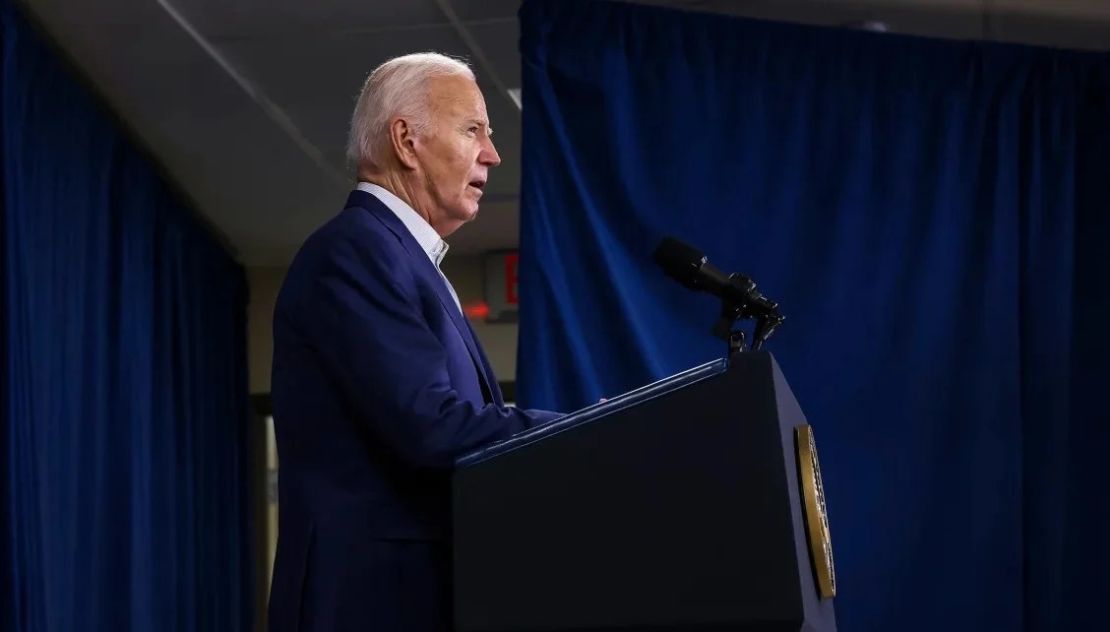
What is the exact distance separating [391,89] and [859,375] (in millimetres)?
1893

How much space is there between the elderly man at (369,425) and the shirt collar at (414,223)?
46 millimetres

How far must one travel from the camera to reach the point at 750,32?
11.3 ft

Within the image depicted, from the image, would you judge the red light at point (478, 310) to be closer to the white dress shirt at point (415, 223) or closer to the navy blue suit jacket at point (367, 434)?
the white dress shirt at point (415, 223)

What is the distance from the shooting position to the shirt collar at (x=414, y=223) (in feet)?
5.14

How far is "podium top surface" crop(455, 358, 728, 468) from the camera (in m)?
1.27

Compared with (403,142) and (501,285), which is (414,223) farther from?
(501,285)

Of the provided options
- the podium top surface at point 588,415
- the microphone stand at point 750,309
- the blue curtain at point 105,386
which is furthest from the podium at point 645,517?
→ the blue curtain at point 105,386

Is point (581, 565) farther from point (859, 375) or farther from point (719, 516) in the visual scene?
point (859, 375)

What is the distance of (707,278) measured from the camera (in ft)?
4.84

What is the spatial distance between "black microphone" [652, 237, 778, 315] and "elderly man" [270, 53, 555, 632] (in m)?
0.19

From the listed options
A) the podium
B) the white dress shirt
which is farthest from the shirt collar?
the podium

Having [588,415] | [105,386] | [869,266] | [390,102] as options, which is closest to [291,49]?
[105,386]

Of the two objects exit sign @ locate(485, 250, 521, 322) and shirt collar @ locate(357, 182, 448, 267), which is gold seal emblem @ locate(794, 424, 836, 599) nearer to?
shirt collar @ locate(357, 182, 448, 267)

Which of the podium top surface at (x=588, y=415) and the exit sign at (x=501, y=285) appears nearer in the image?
the podium top surface at (x=588, y=415)
